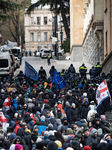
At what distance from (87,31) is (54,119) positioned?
27476mm

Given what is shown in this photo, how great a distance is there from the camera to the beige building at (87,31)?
31828mm

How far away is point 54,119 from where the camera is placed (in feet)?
44.2

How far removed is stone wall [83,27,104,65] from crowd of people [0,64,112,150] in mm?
12419

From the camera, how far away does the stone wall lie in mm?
33463

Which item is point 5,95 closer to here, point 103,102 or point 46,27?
point 103,102

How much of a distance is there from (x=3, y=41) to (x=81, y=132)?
79.9 m

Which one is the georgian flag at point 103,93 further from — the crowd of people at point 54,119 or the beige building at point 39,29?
the beige building at point 39,29

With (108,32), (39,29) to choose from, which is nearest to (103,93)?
(108,32)

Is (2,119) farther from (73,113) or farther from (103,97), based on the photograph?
(103,97)

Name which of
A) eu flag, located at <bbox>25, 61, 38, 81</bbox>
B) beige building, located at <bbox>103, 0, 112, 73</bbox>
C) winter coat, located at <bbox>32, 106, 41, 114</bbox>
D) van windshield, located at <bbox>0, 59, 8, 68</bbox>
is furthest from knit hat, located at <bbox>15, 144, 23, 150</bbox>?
van windshield, located at <bbox>0, 59, 8, 68</bbox>

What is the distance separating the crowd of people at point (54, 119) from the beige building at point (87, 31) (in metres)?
11.6

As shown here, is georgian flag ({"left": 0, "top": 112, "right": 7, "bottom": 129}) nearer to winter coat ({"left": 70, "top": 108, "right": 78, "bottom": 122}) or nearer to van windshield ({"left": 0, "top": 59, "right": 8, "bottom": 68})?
winter coat ({"left": 70, "top": 108, "right": 78, "bottom": 122})

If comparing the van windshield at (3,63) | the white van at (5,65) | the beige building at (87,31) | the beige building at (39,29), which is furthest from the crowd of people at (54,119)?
the beige building at (39,29)

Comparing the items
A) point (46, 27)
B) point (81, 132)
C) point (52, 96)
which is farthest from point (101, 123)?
point (46, 27)
